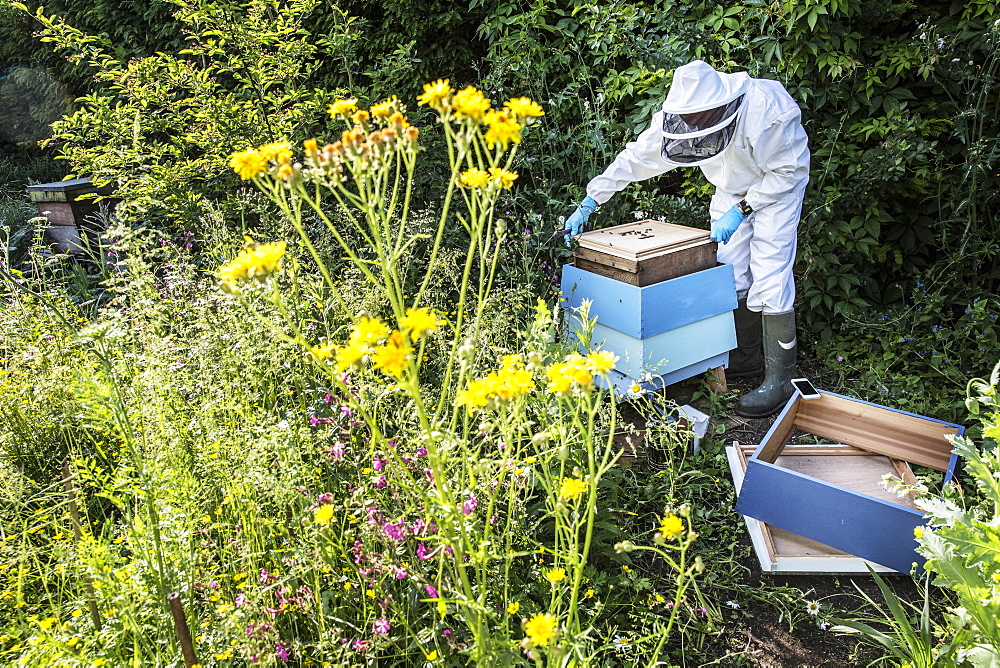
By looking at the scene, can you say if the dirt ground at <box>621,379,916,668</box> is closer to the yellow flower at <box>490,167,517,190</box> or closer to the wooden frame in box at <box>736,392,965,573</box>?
the wooden frame in box at <box>736,392,965,573</box>

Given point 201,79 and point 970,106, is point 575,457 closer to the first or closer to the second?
point 201,79

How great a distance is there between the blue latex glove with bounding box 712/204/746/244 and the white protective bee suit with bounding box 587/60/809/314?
3.0 inches

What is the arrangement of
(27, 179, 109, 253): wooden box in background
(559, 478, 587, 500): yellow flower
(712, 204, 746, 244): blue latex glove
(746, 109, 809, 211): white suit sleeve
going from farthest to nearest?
(27, 179, 109, 253): wooden box in background
(712, 204, 746, 244): blue latex glove
(746, 109, 809, 211): white suit sleeve
(559, 478, 587, 500): yellow flower

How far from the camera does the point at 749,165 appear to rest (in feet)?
11.3

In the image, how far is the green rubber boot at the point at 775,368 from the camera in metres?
3.48

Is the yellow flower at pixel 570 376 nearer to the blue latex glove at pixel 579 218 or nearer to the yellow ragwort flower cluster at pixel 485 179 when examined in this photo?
the yellow ragwort flower cluster at pixel 485 179

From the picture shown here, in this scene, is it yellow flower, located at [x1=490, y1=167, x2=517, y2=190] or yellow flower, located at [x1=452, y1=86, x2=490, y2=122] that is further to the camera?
yellow flower, located at [x1=490, y1=167, x2=517, y2=190]

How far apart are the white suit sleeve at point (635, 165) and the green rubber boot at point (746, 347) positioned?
38.1 inches

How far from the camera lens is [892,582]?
246cm

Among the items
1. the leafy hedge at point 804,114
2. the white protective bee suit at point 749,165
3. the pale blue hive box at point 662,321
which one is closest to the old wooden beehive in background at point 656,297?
the pale blue hive box at point 662,321

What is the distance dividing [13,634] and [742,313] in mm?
3586

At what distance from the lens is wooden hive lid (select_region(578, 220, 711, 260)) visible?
3064 mm

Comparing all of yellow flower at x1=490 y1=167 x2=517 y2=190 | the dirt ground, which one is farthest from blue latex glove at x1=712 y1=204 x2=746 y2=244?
yellow flower at x1=490 y1=167 x2=517 y2=190

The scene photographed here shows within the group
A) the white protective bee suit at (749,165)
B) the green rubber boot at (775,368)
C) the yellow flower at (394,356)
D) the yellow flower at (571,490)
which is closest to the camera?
the yellow flower at (394,356)
